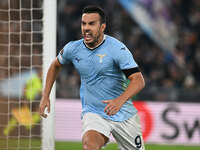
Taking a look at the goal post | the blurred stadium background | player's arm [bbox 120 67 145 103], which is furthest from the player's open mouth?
the blurred stadium background

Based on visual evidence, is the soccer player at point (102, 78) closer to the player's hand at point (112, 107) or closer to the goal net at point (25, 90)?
the player's hand at point (112, 107)

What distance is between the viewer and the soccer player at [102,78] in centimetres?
492

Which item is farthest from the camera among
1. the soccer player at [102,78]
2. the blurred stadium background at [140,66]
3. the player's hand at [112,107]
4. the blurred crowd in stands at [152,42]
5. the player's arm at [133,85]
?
the blurred crowd in stands at [152,42]

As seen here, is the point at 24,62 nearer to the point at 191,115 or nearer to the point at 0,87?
the point at 0,87

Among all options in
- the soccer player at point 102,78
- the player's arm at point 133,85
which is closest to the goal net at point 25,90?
the soccer player at point 102,78

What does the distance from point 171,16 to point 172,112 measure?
3.54 meters

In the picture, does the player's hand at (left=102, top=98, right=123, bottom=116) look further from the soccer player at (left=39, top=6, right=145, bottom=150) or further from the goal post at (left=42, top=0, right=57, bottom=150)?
the goal post at (left=42, top=0, right=57, bottom=150)

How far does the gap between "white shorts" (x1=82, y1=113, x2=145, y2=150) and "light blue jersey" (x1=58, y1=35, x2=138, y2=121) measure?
53mm

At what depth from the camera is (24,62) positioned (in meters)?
10.1

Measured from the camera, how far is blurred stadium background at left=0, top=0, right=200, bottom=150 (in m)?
9.52

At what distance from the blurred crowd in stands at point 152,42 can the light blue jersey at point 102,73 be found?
22.2ft

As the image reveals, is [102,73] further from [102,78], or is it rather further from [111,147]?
[111,147]

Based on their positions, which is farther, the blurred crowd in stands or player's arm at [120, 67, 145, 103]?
the blurred crowd in stands

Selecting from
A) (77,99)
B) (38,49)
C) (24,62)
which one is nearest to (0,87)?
(24,62)
